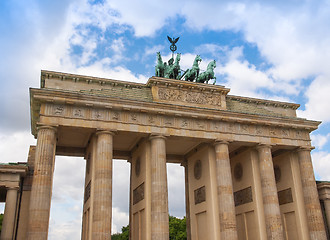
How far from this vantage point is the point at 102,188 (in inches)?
958

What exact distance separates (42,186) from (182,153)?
15.6 meters

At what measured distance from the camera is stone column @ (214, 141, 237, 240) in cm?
2648

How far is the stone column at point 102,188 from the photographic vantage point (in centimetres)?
2339

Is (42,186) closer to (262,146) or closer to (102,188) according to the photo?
(102,188)

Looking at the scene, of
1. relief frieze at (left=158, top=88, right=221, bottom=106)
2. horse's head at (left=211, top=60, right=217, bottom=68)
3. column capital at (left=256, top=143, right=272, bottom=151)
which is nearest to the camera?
relief frieze at (left=158, top=88, right=221, bottom=106)

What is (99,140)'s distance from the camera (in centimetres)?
2577

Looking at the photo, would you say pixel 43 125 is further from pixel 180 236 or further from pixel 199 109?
pixel 180 236

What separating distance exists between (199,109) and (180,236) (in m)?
46.4

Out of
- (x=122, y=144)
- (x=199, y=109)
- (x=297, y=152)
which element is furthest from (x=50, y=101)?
(x=297, y=152)

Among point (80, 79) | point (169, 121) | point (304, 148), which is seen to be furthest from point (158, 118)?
point (304, 148)

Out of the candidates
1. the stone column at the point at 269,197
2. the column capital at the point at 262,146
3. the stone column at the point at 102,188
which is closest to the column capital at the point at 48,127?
the stone column at the point at 102,188

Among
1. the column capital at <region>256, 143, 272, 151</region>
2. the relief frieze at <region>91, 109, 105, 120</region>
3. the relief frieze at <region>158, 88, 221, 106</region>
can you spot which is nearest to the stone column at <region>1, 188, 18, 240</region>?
the relief frieze at <region>91, 109, 105, 120</region>

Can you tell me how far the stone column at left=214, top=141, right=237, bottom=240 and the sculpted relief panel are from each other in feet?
5.80

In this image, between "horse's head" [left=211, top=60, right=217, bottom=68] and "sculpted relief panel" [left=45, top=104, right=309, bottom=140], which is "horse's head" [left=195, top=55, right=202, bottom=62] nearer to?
"horse's head" [left=211, top=60, right=217, bottom=68]
